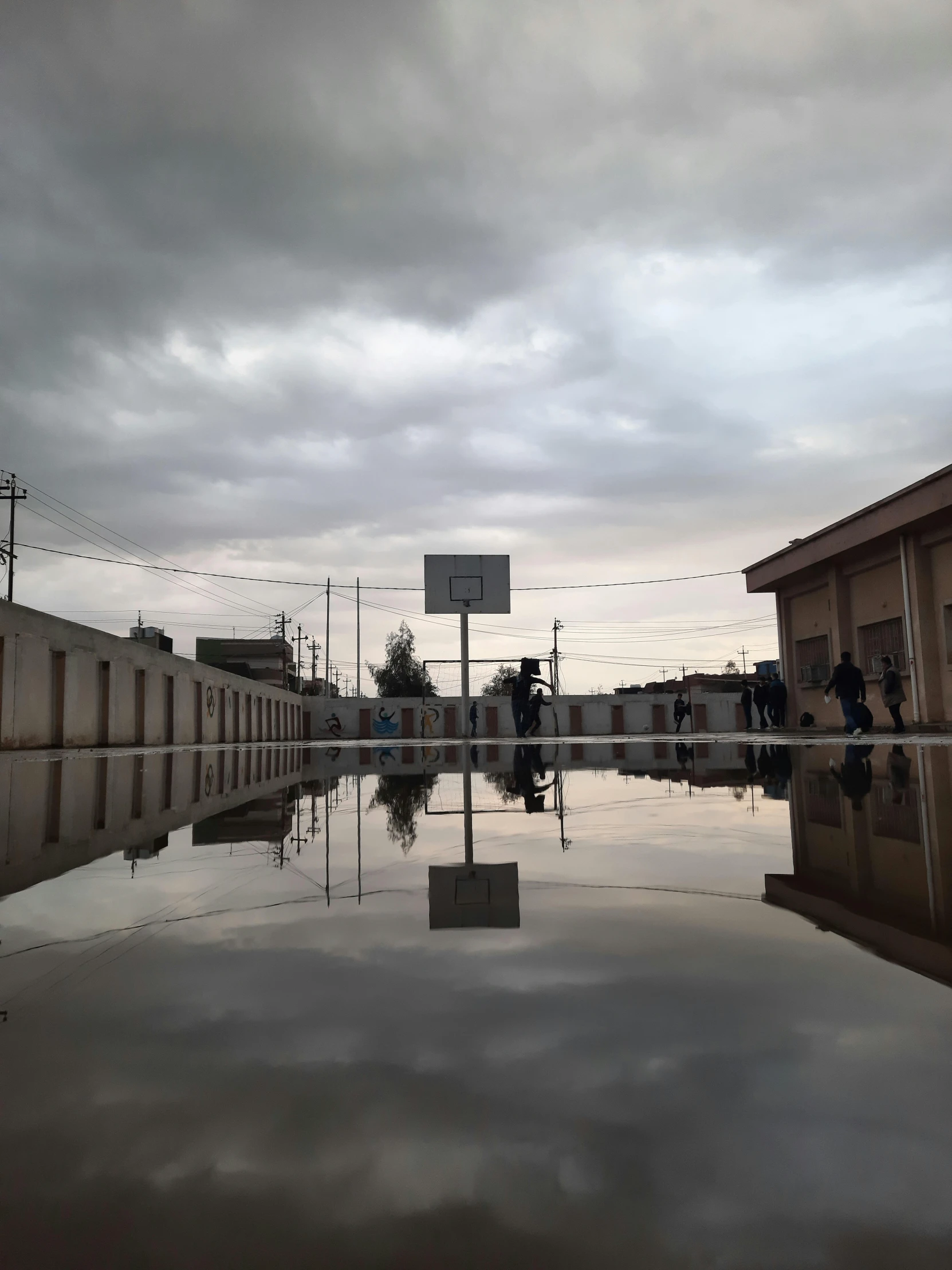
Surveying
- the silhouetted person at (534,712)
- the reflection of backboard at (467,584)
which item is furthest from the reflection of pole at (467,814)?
the reflection of backboard at (467,584)

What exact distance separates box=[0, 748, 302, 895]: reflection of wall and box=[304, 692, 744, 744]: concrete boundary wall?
1172 inches

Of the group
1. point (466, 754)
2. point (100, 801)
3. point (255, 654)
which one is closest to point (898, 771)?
point (100, 801)

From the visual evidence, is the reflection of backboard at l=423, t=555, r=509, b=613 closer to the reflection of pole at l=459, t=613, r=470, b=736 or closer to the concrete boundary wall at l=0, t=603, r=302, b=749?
the reflection of pole at l=459, t=613, r=470, b=736

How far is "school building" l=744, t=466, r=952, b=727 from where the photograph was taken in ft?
63.1

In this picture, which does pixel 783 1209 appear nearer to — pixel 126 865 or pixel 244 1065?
pixel 244 1065

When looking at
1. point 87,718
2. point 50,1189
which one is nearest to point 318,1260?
point 50,1189

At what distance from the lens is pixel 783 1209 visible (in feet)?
2.73

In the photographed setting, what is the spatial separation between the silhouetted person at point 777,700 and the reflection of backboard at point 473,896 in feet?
74.0

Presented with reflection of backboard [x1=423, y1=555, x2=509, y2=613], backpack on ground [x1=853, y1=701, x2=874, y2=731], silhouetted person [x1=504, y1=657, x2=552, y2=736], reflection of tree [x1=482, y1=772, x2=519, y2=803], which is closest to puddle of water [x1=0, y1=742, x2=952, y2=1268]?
reflection of tree [x1=482, y1=772, x2=519, y2=803]

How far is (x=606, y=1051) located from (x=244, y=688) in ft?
82.1

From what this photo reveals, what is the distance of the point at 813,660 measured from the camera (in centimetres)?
2628

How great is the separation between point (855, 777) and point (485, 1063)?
5.67 m

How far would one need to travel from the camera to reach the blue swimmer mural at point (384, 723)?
40844 millimetres

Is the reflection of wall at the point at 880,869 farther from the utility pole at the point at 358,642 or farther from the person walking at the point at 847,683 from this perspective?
the utility pole at the point at 358,642
